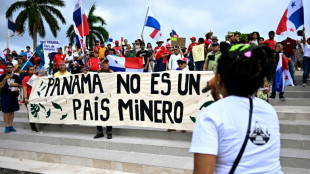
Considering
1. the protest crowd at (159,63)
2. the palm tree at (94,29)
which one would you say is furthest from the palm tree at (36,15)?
the protest crowd at (159,63)

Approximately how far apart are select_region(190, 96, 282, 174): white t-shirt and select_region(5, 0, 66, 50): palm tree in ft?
97.7

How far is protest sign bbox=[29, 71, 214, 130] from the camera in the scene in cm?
558

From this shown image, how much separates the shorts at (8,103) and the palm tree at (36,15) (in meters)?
22.5

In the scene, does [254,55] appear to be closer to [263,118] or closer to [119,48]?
[263,118]

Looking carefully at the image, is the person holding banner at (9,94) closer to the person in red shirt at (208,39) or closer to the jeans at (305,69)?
the person in red shirt at (208,39)

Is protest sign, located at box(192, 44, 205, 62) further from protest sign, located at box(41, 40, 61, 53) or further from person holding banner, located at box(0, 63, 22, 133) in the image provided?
protest sign, located at box(41, 40, 61, 53)

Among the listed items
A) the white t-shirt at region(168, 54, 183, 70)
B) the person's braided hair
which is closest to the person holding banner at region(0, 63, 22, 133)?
the white t-shirt at region(168, 54, 183, 70)

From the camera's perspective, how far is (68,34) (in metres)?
32.8

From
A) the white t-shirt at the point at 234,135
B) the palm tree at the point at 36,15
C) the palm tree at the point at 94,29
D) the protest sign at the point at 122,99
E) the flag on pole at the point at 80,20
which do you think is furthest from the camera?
the palm tree at the point at 94,29

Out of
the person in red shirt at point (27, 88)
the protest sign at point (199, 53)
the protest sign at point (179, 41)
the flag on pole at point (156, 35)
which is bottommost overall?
the person in red shirt at point (27, 88)

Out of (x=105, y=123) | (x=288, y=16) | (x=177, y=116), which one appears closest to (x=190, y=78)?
(x=177, y=116)

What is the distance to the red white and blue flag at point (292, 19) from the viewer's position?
302 inches

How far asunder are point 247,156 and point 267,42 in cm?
858

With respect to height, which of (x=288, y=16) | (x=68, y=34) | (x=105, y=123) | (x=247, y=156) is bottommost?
(x=105, y=123)
